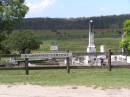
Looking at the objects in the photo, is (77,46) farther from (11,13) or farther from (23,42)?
(11,13)

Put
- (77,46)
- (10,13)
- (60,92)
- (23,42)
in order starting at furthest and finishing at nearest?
1. (77,46)
2. (23,42)
3. (10,13)
4. (60,92)

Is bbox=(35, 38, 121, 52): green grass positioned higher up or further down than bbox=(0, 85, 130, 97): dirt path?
higher up

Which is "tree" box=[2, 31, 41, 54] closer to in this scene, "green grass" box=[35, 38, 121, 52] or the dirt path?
"green grass" box=[35, 38, 121, 52]

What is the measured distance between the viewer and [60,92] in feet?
56.1

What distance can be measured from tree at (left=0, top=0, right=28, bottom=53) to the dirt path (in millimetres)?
22293

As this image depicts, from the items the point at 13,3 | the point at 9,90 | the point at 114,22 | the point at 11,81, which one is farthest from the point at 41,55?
the point at 114,22

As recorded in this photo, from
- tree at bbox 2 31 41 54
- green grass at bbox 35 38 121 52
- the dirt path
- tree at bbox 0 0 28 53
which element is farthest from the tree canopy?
green grass at bbox 35 38 121 52

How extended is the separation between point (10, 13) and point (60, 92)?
2413 centimetres

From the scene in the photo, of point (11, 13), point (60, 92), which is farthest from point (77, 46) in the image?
point (60, 92)

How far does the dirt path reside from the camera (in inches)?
648

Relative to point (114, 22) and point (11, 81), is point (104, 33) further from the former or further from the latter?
point (11, 81)

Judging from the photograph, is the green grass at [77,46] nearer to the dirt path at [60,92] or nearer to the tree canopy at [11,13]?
the tree canopy at [11,13]

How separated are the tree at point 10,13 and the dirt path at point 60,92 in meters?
Result: 22.3

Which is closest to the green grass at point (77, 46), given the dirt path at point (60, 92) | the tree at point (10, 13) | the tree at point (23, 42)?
the tree at point (23, 42)
